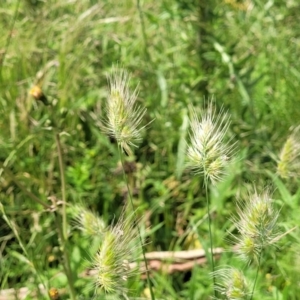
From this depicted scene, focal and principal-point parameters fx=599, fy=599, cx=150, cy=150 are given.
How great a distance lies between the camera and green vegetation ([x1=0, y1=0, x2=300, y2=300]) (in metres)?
1.54

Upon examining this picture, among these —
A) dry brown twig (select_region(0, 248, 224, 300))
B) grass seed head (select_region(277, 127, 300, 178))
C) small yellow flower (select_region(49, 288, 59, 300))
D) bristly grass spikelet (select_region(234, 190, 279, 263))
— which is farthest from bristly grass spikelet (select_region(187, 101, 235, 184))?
dry brown twig (select_region(0, 248, 224, 300))

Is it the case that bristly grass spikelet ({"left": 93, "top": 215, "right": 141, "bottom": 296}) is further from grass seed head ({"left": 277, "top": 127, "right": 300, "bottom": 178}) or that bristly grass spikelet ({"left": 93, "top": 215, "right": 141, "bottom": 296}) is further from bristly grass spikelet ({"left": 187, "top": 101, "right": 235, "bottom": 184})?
grass seed head ({"left": 277, "top": 127, "right": 300, "bottom": 178})

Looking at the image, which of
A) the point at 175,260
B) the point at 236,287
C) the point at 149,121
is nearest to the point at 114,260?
the point at 236,287

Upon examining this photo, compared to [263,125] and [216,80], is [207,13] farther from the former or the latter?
[263,125]

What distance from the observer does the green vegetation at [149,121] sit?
5.07 feet

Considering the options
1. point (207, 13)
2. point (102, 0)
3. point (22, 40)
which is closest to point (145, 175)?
point (207, 13)

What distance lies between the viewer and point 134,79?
209cm

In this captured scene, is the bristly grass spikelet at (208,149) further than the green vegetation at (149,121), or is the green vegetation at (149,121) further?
the green vegetation at (149,121)

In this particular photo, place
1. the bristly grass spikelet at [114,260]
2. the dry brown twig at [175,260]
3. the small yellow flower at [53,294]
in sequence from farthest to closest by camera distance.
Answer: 1. the dry brown twig at [175,260]
2. the small yellow flower at [53,294]
3. the bristly grass spikelet at [114,260]

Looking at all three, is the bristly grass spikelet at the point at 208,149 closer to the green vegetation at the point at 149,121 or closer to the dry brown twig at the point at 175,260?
the green vegetation at the point at 149,121

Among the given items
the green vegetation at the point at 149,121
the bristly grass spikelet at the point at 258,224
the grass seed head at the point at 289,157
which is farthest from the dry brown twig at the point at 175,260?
the bristly grass spikelet at the point at 258,224

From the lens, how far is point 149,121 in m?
2.00

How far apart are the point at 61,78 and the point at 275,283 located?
1053 mm

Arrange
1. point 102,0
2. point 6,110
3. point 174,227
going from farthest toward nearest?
point 102,0
point 6,110
point 174,227
